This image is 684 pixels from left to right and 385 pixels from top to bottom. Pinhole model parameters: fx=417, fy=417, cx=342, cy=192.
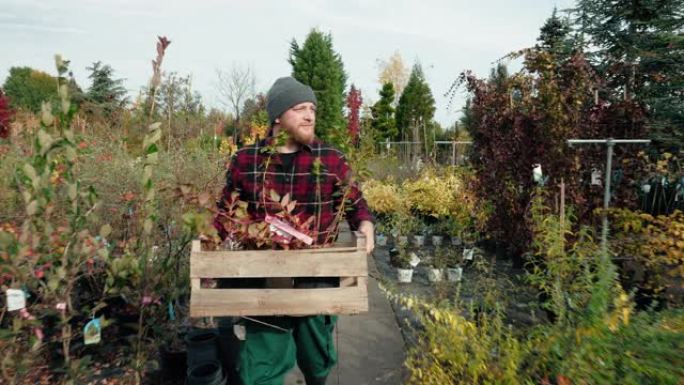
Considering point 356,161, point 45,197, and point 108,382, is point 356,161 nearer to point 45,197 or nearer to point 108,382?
point 45,197

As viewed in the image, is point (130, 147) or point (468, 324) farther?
point (130, 147)

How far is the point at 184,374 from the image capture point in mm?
2174

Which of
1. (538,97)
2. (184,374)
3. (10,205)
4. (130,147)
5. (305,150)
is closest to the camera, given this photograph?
(305,150)

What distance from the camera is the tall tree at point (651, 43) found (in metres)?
7.61

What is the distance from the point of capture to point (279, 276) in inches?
52.8

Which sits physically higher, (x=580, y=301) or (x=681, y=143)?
(x=681, y=143)

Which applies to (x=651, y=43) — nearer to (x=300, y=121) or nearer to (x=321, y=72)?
(x=321, y=72)

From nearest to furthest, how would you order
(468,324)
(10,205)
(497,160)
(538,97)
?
1. (468,324)
2. (10,205)
3. (538,97)
4. (497,160)

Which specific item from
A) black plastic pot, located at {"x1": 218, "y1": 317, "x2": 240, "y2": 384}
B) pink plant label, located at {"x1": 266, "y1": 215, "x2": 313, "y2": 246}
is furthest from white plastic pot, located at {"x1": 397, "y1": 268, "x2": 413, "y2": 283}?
pink plant label, located at {"x1": 266, "y1": 215, "x2": 313, "y2": 246}

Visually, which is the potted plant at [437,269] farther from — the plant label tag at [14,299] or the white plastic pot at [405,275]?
the plant label tag at [14,299]

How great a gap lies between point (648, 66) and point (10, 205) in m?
10.6

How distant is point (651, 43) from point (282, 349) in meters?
10.4

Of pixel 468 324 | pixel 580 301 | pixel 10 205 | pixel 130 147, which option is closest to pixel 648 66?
pixel 580 301

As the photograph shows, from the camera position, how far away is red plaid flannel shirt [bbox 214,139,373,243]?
178cm
